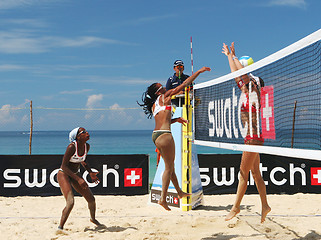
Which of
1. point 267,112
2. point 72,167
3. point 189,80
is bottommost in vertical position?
point 72,167

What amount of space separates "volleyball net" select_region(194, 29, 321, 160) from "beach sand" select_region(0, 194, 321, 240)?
1749 mm

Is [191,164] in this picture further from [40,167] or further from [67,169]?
[40,167]

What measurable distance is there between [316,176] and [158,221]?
563 cm

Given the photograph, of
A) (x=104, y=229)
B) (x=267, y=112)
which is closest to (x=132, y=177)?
(x=104, y=229)

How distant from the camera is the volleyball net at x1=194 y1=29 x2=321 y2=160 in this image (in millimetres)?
3701

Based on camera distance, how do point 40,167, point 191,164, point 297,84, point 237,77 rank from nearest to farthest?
point 297,84
point 237,77
point 191,164
point 40,167

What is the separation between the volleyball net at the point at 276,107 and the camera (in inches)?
146

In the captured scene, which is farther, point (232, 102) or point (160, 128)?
point (232, 102)

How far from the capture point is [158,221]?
7043 mm

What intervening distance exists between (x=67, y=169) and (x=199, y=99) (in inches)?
101

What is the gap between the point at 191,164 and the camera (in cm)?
797

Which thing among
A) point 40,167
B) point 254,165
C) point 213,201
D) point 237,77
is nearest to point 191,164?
point 213,201

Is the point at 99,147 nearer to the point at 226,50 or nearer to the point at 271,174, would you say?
the point at 271,174

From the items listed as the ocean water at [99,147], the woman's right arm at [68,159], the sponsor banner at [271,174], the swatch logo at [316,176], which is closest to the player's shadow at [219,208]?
the sponsor banner at [271,174]
